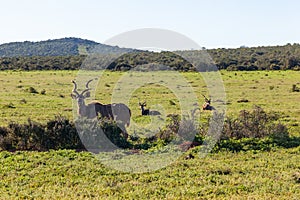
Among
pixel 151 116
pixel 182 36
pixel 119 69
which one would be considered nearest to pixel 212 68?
pixel 119 69

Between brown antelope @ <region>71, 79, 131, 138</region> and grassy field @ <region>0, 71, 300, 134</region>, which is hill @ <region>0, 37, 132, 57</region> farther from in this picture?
brown antelope @ <region>71, 79, 131, 138</region>

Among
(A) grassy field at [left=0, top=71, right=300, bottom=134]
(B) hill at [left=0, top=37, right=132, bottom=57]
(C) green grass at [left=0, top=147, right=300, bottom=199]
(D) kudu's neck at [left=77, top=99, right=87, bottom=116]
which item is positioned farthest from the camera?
(B) hill at [left=0, top=37, right=132, bottom=57]

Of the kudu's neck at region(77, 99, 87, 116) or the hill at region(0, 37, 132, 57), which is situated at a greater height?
the hill at region(0, 37, 132, 57)

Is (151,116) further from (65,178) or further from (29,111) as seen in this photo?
(65,178)

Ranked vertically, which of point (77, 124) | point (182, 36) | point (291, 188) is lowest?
point (291, 188)

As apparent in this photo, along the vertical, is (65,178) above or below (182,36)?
below

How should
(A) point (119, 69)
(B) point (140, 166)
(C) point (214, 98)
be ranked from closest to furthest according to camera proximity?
(B) point (140, 166), (C) point (214, 98), (A) point (119, 69)

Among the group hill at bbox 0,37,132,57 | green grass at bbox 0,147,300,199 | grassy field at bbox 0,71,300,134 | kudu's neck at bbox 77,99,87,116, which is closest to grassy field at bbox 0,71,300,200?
green grass at bbox 0,147,300,199

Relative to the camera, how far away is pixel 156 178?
884cm

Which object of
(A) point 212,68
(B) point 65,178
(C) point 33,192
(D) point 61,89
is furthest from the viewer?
(A) point 212,68

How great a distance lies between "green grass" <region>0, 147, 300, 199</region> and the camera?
306 inches

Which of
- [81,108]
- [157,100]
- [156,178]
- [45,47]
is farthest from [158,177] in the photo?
[45,47]

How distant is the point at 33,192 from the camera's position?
7.89m

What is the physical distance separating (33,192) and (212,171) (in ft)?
12.3
